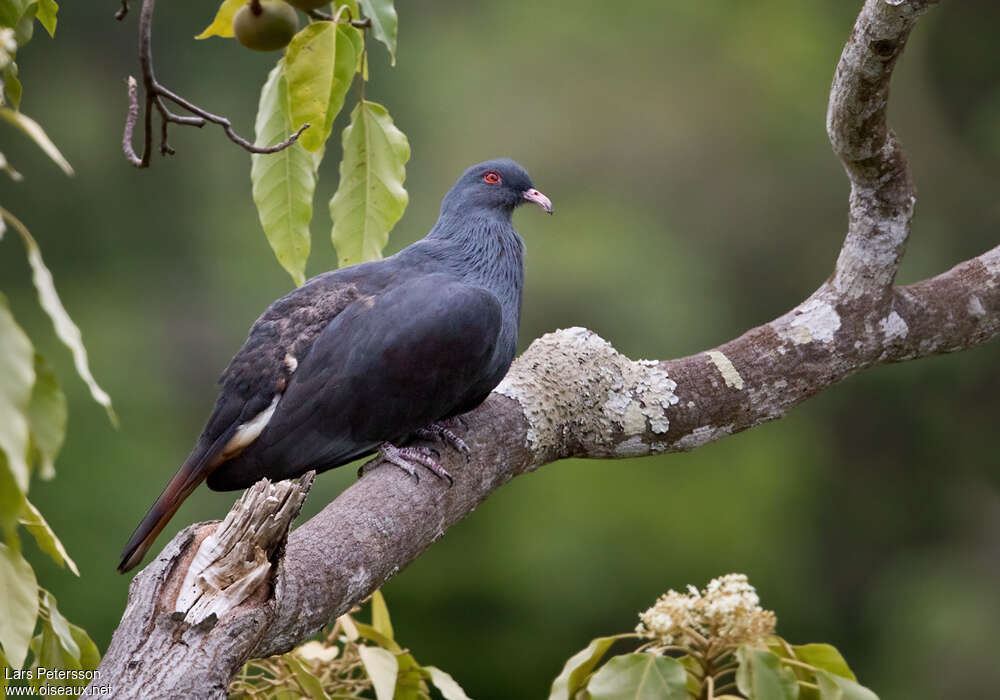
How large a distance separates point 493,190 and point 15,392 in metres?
1.97

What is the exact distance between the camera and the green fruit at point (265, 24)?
4.82 ft

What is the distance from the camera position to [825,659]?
1.88 meters

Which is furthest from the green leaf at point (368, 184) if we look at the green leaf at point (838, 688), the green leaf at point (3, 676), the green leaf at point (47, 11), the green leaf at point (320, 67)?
the green leaf at point (838, 688)

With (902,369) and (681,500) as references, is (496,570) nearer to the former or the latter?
(681,500)

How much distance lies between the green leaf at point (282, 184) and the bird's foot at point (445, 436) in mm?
435

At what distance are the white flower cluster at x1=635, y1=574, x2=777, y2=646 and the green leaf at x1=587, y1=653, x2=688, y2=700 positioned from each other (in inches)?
2.2

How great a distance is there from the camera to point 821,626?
234 inches

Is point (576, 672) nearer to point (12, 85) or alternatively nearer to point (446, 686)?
point (446, 686)

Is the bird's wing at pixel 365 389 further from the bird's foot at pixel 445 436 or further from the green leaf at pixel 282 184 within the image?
the green leaf at pixel 282 184

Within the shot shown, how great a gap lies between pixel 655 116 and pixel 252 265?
219cm

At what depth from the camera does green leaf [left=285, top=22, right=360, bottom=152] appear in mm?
1660

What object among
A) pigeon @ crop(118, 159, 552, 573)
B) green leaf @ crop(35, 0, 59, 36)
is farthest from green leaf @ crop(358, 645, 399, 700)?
green leaf @ crop(35, 0, 59, 36)

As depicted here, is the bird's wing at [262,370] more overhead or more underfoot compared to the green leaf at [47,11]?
more underfoot

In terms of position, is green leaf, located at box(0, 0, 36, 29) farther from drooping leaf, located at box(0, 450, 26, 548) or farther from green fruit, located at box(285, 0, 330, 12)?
drooping leaf, located at box(0, 450, 26, 548)
